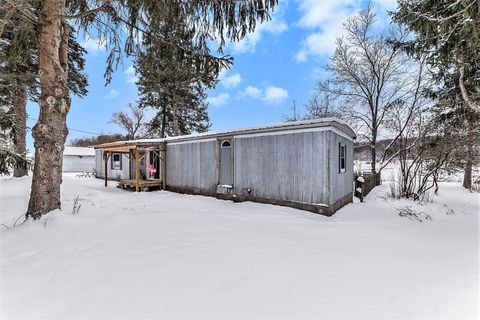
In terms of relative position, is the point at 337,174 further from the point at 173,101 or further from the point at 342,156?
the point at 173,101

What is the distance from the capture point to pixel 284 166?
7.25 metres

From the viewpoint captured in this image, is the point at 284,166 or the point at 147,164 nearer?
the point at 284,166

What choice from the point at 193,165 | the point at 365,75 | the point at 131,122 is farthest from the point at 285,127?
the point at 131,122

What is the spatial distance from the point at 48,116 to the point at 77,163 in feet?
88.2

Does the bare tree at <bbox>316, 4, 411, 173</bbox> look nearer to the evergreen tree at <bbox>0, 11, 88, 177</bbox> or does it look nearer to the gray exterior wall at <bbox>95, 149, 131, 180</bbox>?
the gray exterior wall at <bbox>95, 149, 131, 180</bbox>

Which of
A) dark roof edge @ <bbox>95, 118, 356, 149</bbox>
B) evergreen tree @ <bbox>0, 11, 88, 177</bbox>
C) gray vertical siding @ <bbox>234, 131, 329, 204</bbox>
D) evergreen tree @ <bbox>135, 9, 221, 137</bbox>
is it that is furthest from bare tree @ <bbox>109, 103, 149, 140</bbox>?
gray vertical siding @ <bbox>234, 131, 329, 204</bbox>

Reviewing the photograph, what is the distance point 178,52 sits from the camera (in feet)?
18.3

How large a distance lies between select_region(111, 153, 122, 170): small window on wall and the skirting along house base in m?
3.96

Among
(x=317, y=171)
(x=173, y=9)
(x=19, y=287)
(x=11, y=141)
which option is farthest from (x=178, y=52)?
(x=11, y=141)

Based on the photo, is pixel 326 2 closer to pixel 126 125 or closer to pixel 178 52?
pixel 178 52

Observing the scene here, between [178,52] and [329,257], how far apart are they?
4.98m

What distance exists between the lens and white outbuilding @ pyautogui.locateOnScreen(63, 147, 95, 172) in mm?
26417

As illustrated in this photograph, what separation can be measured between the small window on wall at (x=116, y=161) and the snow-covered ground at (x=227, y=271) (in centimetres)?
1065

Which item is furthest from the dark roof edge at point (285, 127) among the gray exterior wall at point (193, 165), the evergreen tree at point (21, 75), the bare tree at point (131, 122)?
the bare tree at point (131, 122)
